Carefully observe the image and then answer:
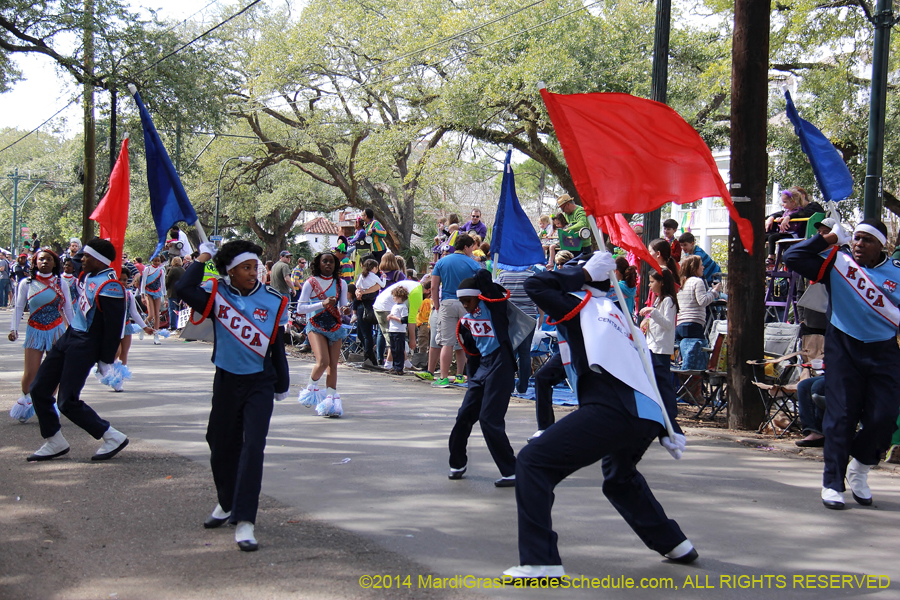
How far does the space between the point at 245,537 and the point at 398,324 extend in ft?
28.8

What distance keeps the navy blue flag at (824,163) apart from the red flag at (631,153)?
229 centimetres

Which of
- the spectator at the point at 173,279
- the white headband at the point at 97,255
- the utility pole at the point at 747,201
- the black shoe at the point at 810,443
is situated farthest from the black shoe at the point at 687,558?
the spectator at the point at 173,279

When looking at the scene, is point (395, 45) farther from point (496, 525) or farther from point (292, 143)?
point (496, 525)

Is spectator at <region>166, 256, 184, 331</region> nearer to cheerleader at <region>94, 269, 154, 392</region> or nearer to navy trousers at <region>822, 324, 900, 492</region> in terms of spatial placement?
cheerleader at <region>94, 269, 154, 392</region>

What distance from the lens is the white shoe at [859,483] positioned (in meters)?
6.07

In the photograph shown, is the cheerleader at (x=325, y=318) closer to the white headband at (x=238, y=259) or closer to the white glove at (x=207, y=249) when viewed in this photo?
the white glove at (x=207, y=249)

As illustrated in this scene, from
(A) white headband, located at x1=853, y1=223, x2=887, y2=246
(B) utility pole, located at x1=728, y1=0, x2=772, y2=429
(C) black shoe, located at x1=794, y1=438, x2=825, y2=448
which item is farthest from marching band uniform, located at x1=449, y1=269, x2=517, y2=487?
(B) utility pole, located at x1=728, y1=0, x2=772, y2=429

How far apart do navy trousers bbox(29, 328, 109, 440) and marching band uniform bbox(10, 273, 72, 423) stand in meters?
1.44

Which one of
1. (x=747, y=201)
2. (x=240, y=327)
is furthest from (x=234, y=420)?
(x=747, y=201)

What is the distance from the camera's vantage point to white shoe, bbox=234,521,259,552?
4820 mm

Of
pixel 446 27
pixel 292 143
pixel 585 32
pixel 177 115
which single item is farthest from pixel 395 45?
pixel 177 115

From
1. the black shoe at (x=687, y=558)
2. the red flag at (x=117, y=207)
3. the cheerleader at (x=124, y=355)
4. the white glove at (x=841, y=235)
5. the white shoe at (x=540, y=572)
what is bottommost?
the black shoe at (x=687, y=558)

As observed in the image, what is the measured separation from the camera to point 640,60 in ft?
68.8

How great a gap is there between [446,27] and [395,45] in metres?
3.91
